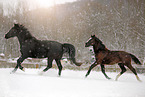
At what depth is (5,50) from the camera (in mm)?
23141

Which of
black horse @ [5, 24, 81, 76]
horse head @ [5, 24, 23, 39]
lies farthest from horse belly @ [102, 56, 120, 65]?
horse head @ [5, 24, 23, 39]

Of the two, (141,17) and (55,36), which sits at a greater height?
(141,17)

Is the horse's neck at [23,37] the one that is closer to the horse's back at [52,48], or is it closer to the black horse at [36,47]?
the black horse at [36,47]

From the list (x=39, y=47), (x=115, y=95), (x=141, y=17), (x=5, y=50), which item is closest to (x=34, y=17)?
(x=5, y=50)

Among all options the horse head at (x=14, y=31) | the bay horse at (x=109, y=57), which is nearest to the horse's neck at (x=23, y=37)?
the horse head at (x=14, y=31)

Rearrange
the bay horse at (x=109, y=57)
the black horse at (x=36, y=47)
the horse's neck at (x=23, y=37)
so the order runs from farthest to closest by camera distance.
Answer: the horse's neck at (x=23, y=37), the black horse at (x=36, y=47), the bay horse at (x=109, y=57)

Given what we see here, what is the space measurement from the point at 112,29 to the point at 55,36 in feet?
32.0

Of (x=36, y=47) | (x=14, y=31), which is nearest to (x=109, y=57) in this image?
(x=36, y=47)

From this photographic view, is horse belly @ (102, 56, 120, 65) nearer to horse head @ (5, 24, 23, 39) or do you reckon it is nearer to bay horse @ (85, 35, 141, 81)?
bay horse @ (85, 35, 141, 81)

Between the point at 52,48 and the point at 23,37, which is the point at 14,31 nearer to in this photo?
the point at 23,37

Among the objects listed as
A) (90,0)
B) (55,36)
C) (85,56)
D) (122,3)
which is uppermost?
(90,0)

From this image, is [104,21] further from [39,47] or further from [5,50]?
[39,47]

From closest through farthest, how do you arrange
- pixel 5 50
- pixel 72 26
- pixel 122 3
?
pixel 122 3, pixel 5 50, pixel 72 26

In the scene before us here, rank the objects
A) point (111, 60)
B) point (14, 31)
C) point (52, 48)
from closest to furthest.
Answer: point (111, 60), point (52, 48), point (14, 31)
